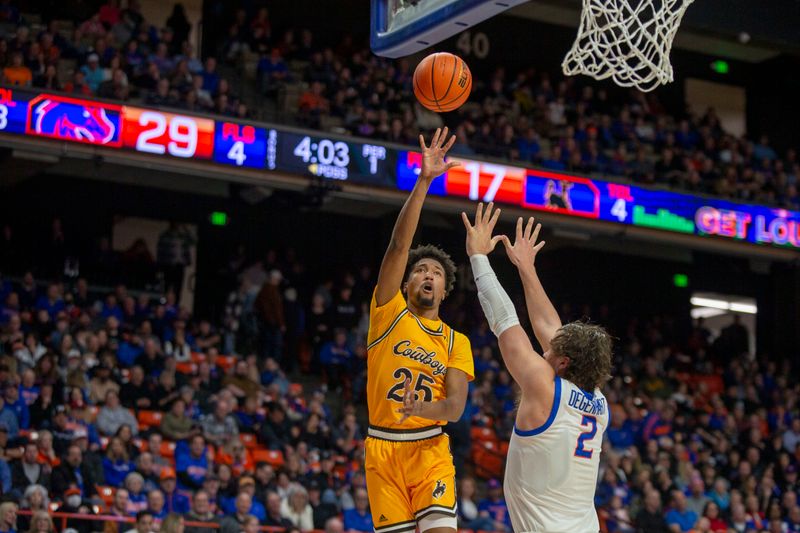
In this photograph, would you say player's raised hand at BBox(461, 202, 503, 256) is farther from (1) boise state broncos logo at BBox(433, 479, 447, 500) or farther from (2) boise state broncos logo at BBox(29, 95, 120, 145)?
(2) boise state broncos logo at BBox(29, 95, 120, 145)

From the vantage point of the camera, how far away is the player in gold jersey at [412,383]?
6605 mm

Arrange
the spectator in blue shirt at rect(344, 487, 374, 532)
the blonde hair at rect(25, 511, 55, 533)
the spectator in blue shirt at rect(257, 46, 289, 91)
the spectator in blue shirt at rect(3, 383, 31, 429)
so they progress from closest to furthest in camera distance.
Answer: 1. the blonde hair at rect(25, 511, 55, 533)
2. the spectator in blue shirt at rect(3, 383, 31, 429)
3. the spectator in blue shirt at rect(344, 487, 374, 532)
4. the spectator in blue shirt at rect(257, 46, 289, 91)

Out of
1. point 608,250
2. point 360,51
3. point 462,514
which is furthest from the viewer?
point 608,250

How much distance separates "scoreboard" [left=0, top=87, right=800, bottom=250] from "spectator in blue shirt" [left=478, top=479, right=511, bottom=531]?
519cm

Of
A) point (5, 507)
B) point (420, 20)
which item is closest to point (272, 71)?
point (5, 507)

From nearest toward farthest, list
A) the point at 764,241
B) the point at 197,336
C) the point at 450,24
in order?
the point at 450,24 → the point at 197,336 → the point at 764,241

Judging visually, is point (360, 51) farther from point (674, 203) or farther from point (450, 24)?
point (450, 24)

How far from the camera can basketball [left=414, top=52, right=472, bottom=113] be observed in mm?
7824

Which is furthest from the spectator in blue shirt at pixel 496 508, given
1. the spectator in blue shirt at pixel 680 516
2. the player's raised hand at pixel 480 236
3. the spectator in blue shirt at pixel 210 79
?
the player's raised hand at pixel 480 236

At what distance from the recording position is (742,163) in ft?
77.2

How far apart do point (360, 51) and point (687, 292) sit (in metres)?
9.44

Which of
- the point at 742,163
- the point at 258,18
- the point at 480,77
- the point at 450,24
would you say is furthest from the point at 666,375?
the point at 450,24

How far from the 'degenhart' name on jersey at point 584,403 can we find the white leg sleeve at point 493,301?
1.37 ft

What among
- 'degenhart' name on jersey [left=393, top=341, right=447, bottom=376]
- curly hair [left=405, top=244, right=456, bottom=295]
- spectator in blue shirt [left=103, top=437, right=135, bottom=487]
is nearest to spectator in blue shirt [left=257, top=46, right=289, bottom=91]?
spectator in blue shirt [left=103, top=437, right=135, bottom=487]
